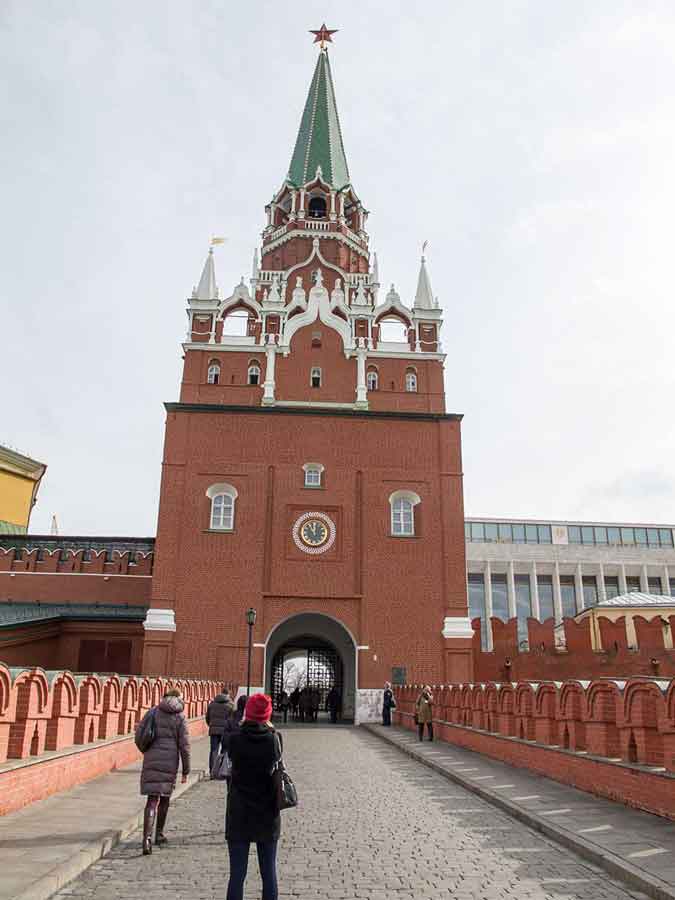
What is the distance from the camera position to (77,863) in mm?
6141

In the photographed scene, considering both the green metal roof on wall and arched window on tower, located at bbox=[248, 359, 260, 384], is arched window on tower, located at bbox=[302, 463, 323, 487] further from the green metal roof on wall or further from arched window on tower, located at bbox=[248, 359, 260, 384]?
the green metal roof on wall

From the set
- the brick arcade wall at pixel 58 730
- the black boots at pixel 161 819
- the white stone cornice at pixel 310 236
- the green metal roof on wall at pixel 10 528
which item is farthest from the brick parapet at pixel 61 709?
the white stone cornice at pixel 310 236

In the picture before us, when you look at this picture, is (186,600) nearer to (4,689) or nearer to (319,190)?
(4,689)

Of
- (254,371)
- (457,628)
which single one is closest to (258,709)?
(457,628)

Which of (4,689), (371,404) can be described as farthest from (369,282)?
(4,689)

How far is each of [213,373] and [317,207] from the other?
13.9 m

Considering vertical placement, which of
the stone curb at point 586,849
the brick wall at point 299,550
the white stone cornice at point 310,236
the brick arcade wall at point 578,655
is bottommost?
the stone curb at point 586,849

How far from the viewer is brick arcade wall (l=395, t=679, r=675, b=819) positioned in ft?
27.8

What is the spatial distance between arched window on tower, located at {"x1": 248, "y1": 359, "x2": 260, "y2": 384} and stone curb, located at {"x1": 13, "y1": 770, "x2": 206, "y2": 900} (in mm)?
23385

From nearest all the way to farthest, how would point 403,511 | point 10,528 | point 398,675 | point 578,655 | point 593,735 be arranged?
point 593,735, point 398,675, point 578,655, point 403,511, point 10,528

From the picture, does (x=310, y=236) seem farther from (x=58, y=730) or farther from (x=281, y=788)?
(x=281, y=788)

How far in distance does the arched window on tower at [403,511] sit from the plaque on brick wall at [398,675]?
15.8ft

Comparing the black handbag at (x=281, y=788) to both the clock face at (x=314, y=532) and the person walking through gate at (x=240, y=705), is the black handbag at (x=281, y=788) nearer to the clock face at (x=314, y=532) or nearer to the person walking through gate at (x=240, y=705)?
the person walking through gate at (x=240, y=705)

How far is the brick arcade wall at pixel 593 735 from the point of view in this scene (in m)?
8.48
